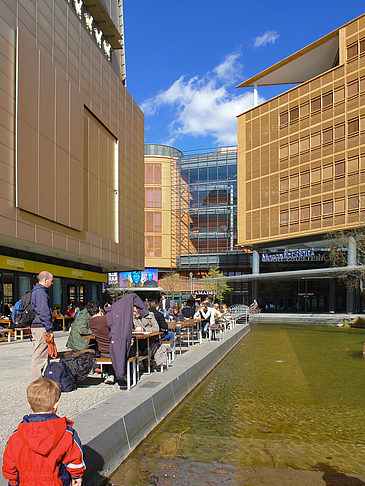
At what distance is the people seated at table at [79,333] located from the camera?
8203 mm

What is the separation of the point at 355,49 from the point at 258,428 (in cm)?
4204

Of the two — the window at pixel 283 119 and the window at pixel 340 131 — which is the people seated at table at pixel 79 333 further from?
the window at pixel 283 119

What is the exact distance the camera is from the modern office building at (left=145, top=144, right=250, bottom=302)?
73.8 meters

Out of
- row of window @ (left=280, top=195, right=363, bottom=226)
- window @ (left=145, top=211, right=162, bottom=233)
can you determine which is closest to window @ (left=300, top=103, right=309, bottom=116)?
row of window @ (left=280, top=195, right=363, bottom=226)

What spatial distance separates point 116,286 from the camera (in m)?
66.5

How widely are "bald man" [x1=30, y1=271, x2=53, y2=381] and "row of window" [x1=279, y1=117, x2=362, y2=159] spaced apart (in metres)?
39.5

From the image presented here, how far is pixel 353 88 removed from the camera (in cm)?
4091

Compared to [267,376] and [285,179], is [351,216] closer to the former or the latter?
[285,179]

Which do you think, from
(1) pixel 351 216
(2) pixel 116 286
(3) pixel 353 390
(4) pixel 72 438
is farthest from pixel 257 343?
(2) pixel 116 286

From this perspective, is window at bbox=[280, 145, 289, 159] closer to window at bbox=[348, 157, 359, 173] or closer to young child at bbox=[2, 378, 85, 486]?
window at bbox=[348, 157, 359, 173]

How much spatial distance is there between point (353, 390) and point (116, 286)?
59444 mm

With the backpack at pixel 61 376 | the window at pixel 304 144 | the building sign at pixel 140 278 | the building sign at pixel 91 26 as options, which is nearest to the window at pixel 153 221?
the building sign at pixel 140 278

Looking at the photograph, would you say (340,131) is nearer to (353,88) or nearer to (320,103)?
(353,88)

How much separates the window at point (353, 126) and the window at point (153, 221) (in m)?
40.1
